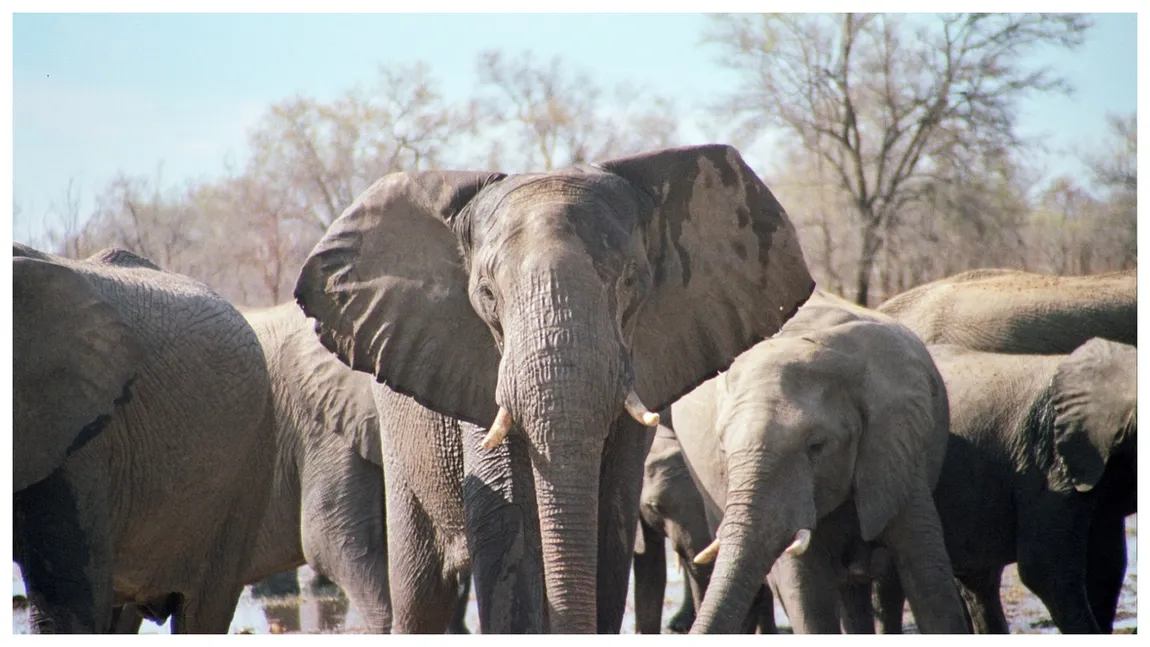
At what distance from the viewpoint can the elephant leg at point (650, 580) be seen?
7.34 m

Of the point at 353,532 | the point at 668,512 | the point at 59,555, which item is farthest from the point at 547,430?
the point at 668,512

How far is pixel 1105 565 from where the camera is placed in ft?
22.3

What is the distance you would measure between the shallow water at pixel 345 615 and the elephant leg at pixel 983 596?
622 mm

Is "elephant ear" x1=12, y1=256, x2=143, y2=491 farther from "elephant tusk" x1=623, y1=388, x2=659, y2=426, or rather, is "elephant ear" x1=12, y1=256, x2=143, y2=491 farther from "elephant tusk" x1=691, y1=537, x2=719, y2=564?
"elephant tusk" x1=691, y1=537, x2=719, y2=564

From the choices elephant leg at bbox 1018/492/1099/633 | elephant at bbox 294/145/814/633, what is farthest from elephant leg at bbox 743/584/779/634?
elephant at bbox 294/145/814/633

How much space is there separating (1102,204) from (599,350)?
37.2ft

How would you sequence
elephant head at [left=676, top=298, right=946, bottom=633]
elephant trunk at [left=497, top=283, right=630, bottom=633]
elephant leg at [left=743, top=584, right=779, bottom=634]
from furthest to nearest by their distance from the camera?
elephant leg at [left=743, top=584, right=779, bottom=634] < elephant head at [left=676, top=298, right=946, bottom=633] < elephant trunk at [left=497, top=283, right=630, bottom=633]

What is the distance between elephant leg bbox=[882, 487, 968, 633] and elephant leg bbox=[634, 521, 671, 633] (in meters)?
1.81

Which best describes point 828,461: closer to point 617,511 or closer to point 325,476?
point 617,511

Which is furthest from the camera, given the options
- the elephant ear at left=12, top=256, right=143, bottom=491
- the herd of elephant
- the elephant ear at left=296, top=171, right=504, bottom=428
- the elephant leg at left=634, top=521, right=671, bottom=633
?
the elephant leg at left=634, top=521, right=671, bottom=633

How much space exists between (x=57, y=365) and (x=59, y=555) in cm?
49

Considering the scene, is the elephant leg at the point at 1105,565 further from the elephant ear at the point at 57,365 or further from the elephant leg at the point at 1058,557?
the elephant ear at the point at 57,365

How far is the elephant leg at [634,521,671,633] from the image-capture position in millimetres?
7336

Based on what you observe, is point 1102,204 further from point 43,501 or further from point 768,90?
point 43,501
